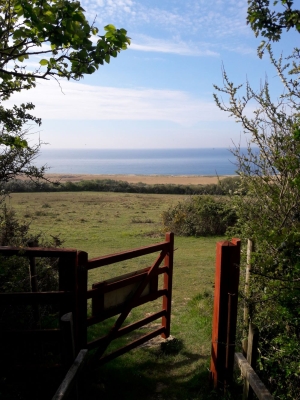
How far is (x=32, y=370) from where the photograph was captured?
3854mm

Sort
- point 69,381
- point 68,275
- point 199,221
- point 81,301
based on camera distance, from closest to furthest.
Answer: point 69,381
point 68,275
point 81,301
point 199,221

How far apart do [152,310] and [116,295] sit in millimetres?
3364

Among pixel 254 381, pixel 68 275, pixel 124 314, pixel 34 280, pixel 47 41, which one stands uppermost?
pixel 47 41

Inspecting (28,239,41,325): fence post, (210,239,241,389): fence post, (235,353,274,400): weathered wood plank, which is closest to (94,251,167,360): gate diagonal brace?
(28,239,41,325): fence post

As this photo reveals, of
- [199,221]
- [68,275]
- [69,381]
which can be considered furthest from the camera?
[199,221]

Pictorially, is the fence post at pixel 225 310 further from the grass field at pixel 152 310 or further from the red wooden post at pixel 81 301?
the red wooden post at pixel 81 301

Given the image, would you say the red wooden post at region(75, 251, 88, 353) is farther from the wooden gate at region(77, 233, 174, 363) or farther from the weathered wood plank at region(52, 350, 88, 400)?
the weathered wood plank at region(52, 350, 88, 400)

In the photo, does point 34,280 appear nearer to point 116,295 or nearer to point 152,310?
point 116,295

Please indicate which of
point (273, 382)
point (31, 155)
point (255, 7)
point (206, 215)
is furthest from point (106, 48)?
point (206, 215)

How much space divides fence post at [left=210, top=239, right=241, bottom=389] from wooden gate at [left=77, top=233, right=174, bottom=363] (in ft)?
4.42

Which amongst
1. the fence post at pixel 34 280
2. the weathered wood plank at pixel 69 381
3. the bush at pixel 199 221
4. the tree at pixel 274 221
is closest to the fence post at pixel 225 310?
the tree at pixel 274 221

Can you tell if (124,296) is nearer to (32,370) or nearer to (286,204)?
(32,370)

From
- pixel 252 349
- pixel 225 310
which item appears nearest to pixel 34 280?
pixel 225 310

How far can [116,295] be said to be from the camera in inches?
204
